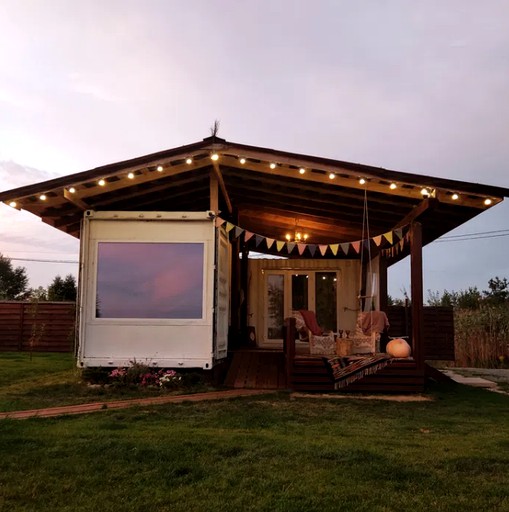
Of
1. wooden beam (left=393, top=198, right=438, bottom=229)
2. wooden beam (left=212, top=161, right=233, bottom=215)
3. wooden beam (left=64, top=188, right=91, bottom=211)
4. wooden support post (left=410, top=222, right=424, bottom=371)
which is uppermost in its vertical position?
wooden beam (left=212, top=161, right=233, bottom=215)

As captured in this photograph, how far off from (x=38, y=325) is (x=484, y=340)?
39.7 ft

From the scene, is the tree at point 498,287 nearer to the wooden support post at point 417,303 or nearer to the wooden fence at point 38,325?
the wooden fence at point 38,325

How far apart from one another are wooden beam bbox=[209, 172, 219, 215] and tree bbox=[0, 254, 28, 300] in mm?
28804

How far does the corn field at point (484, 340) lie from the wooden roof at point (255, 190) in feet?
15.8

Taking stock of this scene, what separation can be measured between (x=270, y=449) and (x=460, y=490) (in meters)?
1.39

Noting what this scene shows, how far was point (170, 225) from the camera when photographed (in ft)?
Result: 25.7

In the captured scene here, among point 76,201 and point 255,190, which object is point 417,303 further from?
point 76,201

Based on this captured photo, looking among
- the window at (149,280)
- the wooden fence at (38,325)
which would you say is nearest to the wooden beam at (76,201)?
the window at (149,280)

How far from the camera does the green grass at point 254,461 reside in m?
2.94

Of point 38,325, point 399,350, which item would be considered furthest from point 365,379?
point 38,325

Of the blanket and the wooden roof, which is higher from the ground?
the wooden roof

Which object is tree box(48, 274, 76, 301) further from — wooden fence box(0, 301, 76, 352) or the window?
the window

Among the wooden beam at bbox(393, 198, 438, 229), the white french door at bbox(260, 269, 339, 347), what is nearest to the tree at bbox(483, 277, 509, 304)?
the white french door at bbox(260, 269, 339, 347)

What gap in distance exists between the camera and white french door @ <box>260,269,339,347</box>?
11516mm
